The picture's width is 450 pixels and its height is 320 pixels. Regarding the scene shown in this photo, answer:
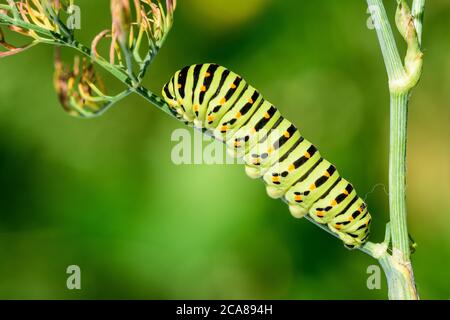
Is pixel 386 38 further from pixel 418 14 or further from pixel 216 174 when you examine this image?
pixel 216 174

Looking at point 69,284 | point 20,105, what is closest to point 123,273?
point 69,284

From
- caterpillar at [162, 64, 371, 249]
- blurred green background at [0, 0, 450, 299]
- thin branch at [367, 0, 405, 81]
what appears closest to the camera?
thin branch at [367, 0, 405, 81]

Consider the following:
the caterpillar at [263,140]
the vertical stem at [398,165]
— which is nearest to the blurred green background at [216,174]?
the caterpillar at [263,140]

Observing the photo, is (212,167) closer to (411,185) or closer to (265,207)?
(265,207)

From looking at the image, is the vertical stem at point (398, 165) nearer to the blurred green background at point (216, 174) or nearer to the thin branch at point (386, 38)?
the thin branch at point (386, 38)

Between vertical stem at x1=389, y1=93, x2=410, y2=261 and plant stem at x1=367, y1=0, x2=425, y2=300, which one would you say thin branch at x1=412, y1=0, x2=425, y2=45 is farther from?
vertical stem at x1=389, y1=93, x2=410, y2=261

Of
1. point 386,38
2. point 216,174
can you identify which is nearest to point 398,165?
point 386,38

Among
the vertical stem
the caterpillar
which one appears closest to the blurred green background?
the caterpillar
